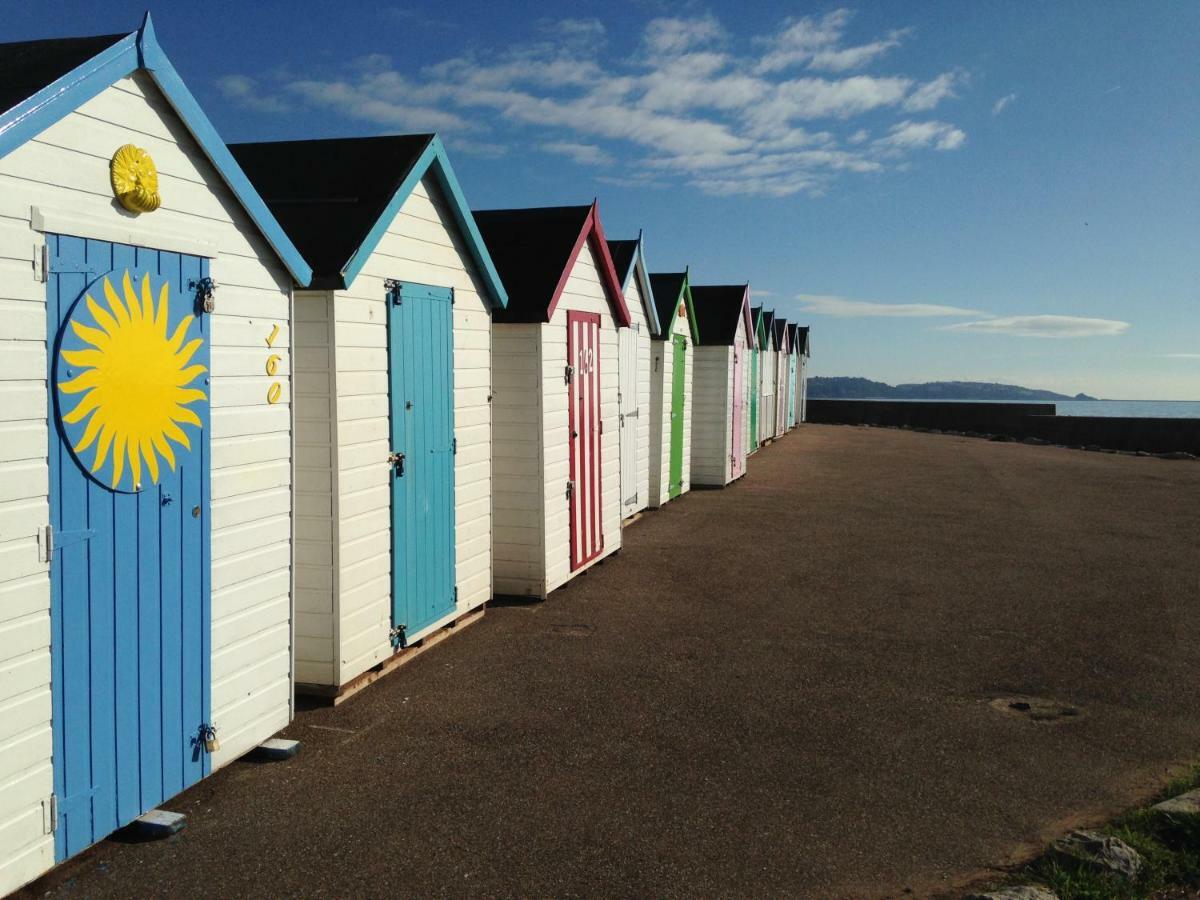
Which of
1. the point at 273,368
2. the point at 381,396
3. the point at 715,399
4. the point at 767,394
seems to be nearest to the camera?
the point at 273,368

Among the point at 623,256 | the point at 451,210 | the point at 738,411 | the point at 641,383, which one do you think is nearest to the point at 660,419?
the point at 641,383

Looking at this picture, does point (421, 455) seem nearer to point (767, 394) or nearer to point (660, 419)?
point (660, 419)

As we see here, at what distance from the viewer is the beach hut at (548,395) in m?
8.61

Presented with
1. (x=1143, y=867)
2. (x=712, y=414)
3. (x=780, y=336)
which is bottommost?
(x=1143, y=867)

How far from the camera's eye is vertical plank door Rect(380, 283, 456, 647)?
21.8 feet

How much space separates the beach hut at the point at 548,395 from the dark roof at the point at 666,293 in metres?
4.43

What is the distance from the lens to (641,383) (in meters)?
13.6

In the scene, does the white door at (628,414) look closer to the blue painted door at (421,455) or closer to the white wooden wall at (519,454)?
the white wooden wall at (519,454)

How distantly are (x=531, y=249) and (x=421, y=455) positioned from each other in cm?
299

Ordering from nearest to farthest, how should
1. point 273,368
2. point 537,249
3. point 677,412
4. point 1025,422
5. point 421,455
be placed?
point 273,368 < point 421,455 < point 537,249 < point 677,412 < point 1025,422

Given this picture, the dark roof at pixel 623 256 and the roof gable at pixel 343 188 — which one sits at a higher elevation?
the dark roof at pixel 623 256

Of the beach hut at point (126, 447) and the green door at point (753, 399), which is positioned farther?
the green door at point (753, 399)

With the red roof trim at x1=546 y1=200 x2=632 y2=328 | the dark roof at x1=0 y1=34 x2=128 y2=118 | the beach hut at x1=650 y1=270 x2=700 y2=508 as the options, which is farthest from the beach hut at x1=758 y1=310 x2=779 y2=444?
the dark roof at x1=0 y1=34 x2=128 y2=118

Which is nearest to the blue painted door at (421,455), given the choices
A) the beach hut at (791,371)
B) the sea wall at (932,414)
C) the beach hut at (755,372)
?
the beach hut at (755,372)
